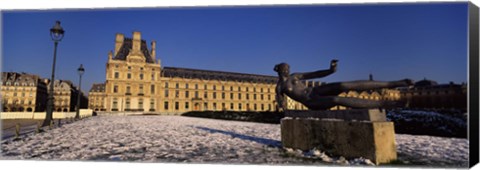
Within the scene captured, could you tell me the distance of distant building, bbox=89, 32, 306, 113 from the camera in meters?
38.7

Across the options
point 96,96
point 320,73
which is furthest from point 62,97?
point 320,73

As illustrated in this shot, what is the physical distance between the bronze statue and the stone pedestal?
0.22 m

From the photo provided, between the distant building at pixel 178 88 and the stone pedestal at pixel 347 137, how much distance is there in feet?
117

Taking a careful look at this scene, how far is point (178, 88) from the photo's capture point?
50.5 metres

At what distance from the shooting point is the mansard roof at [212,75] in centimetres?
5159

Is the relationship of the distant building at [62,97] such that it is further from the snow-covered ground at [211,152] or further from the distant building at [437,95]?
the distant building at [437,95]

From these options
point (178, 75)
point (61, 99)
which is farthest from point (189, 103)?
point (61, 99)

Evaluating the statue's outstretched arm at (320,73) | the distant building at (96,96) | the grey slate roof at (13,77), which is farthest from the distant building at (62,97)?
the statue's outstretched arm at (320,73)

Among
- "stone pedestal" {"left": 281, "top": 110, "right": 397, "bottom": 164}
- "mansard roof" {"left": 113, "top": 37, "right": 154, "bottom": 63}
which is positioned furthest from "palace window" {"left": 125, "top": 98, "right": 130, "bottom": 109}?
"stone pedestal" {"left": 281, "top": 110, "right": 397, "bottom": 164}

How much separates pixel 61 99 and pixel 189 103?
763 inches

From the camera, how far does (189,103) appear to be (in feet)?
168

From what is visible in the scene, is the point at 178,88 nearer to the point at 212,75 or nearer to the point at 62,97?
the point at 212,75

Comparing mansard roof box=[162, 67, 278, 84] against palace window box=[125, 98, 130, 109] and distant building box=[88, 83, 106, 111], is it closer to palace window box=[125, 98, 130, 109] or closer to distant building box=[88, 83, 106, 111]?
distant building box=[88, 83, 106, 111]

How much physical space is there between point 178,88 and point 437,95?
151 feet
